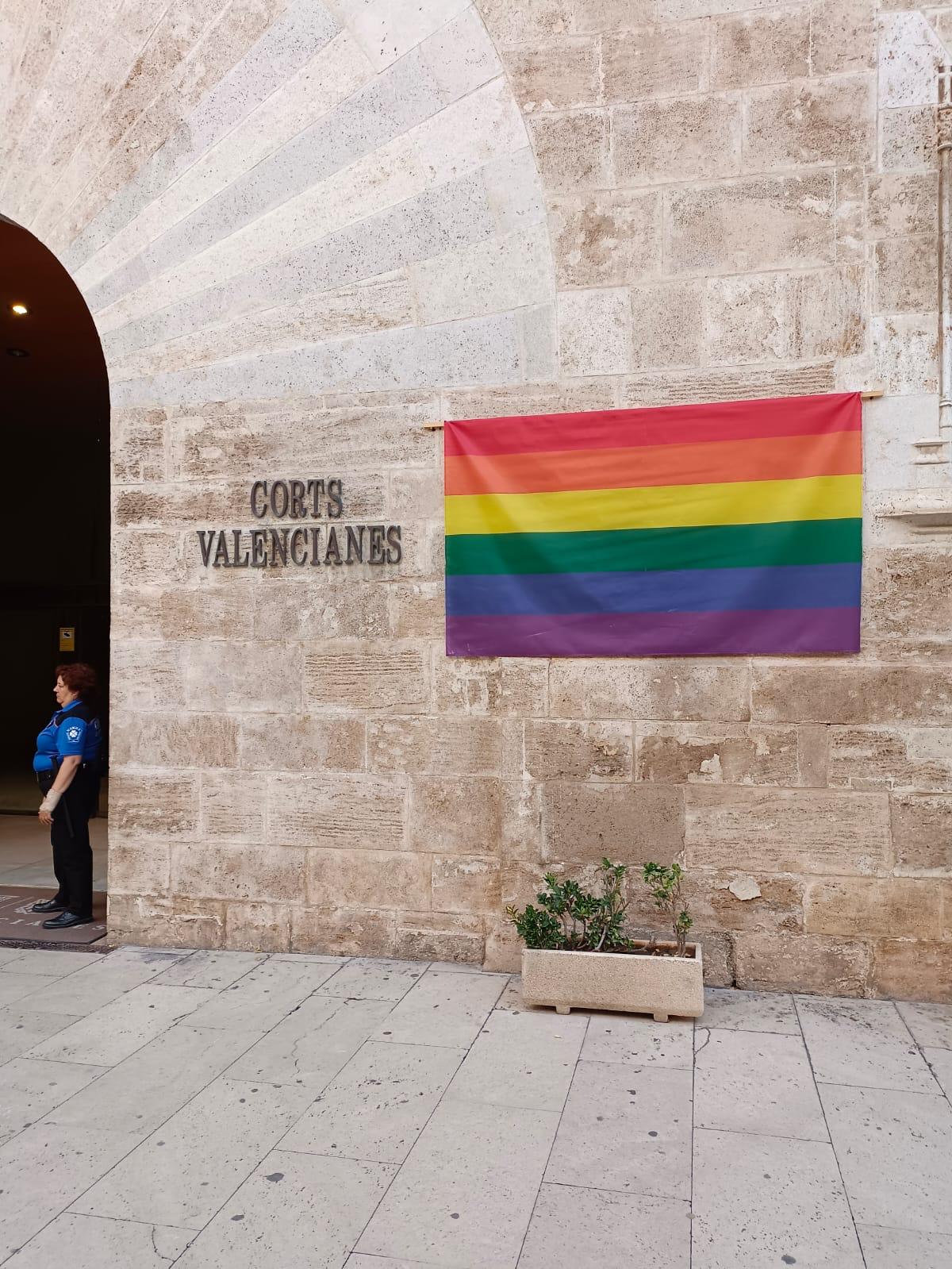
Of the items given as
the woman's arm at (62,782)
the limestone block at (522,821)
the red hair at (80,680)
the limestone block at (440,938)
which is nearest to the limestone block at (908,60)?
the limestone block at (522,821)

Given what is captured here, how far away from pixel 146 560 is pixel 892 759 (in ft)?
11.9

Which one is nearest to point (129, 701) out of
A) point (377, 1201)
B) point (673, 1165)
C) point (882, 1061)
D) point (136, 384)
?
point (136, 384)

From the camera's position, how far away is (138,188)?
4613mm

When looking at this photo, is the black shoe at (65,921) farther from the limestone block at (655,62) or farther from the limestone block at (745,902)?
the limestone block at (655,62)

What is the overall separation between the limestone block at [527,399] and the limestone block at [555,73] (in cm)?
124

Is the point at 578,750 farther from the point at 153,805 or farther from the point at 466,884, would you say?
the point at 153,805

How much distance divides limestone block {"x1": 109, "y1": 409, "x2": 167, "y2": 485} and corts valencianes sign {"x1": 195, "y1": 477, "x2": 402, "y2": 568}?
0.45 metres

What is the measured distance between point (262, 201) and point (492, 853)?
328 centimetres

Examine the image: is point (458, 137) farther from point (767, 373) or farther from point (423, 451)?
point (767, 373)

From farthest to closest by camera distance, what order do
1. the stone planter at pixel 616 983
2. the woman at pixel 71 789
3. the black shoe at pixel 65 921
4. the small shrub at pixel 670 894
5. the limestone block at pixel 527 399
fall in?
the woman at pixel 71 789
the black shoe at pixel 65 921
the limestone block at pixel 527 399
the small shrub at pixel 670 894
the stone planter at pixel 616 983

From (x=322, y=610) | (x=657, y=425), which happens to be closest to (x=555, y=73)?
(x=657, y=425)

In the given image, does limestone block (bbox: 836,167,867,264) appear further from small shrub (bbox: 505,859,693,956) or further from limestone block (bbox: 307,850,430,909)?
limestone block (bbox: 307,850,430,909)

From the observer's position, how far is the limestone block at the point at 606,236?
4082 mm

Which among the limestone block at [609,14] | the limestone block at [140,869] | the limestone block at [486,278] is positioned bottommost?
the limestone block at [140,869]
